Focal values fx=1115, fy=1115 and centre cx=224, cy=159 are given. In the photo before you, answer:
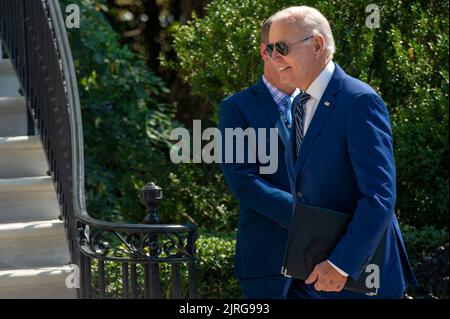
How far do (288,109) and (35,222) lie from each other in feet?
6.53

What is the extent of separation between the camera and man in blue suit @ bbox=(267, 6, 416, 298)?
4.03 m

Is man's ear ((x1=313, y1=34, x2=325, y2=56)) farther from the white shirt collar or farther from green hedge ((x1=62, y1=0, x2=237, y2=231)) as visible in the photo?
green hedge ((x1=62, y1=0, x2=237, y2=231))

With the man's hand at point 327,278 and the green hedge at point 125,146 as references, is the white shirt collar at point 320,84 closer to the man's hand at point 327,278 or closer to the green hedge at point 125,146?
the man's hand at point 327,278

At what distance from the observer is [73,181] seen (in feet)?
19.5

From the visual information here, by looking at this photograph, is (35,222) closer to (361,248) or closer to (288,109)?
(288,109)

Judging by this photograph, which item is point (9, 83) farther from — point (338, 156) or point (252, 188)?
point (338, 156)

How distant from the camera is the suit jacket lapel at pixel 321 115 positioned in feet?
13.8

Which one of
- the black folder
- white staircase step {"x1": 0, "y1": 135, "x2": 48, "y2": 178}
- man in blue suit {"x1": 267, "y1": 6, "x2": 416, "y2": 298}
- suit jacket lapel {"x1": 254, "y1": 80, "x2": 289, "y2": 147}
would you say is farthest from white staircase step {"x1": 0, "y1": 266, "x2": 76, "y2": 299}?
the black folder

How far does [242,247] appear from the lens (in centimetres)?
508

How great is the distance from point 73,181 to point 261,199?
1.39 m

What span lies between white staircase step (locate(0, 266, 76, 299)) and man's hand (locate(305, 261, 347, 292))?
2.41 m

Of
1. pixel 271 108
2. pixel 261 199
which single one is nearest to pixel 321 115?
pixel 261 199

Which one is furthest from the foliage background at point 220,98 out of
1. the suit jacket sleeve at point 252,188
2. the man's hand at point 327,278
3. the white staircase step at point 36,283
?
the man's hand at point 327,278

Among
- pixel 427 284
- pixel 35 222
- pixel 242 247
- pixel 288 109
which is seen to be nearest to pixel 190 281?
pixel 242 247
